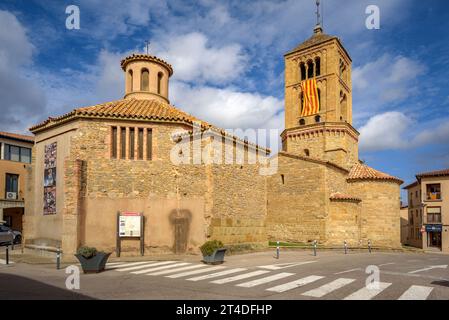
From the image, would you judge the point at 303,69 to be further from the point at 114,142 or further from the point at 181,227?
the point at 181,227

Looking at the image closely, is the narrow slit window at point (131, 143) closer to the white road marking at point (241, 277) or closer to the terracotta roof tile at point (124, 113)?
the terracotta roof tile at point (124, 113)

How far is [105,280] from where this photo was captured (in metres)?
10.8

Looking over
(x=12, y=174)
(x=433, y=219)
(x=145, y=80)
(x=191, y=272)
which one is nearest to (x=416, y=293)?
(x=191, y=272)

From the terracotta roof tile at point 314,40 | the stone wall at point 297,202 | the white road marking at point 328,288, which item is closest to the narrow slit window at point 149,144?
the white road marking at point 328,288

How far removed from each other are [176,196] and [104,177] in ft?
12.4

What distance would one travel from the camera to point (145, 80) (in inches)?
907

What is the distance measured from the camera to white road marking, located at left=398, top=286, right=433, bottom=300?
805 cm

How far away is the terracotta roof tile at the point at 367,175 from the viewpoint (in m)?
28.1

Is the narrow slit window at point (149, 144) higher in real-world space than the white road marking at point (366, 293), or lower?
higher

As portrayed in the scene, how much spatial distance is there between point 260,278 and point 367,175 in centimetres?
2088
